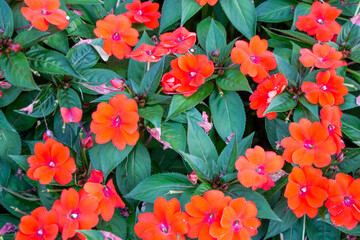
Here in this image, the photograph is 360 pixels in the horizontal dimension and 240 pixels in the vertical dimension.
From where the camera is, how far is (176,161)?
5.82 ft

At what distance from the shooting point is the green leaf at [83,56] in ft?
4.94

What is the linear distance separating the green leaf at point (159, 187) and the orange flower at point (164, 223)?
128 mm

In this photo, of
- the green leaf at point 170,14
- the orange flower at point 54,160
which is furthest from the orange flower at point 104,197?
the green leaf at point 170,14

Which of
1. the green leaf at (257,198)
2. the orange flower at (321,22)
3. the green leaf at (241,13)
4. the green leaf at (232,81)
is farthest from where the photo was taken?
the green leaf at (241,13)

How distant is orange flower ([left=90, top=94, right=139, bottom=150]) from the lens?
3.96 ft

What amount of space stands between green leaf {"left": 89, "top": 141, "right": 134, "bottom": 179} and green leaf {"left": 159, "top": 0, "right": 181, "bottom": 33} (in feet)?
2.17

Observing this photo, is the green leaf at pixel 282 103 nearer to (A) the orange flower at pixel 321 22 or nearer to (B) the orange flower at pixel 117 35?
(A) the orange flower at pixel 321 22

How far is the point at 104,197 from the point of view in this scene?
1.21 m

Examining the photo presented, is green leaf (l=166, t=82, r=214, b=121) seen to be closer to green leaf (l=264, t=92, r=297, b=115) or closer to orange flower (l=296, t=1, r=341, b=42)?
green leaf (l=264, t=92, r=297, b=115)

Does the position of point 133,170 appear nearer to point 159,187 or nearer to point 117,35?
point 159,187

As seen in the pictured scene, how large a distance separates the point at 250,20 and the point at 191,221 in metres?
1.02

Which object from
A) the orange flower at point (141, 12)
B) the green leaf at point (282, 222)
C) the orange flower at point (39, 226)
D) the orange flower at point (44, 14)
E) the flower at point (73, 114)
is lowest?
the green leaf at point (282, 222)

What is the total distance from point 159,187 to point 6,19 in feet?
2.98

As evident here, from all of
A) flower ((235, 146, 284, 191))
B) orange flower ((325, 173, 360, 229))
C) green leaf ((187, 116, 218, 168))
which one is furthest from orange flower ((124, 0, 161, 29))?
orange flower ((325, 173, 360, 229))
